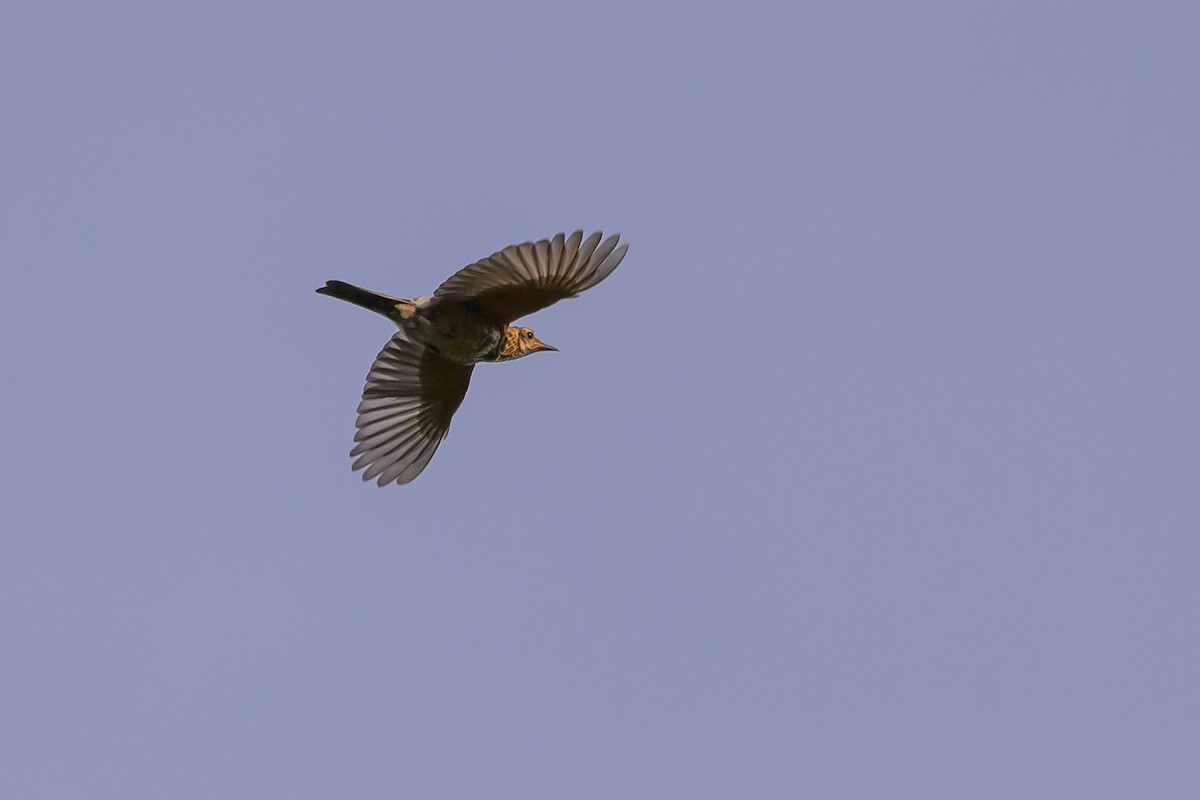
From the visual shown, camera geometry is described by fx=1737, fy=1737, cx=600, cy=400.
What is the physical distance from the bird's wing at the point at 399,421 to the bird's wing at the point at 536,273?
157 cm

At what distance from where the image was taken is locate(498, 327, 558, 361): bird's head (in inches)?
526

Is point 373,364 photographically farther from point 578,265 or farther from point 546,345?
point 578,265

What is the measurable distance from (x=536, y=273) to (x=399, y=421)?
2576 millimetres

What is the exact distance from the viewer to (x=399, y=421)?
1416cm

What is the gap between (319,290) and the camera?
12242mm

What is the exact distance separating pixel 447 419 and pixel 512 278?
2322 mm

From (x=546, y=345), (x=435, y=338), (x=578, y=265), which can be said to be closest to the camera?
(x=578, y=265)

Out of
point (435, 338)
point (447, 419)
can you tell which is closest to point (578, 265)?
point (435, 338)

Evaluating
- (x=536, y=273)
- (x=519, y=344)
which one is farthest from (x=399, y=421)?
(x=536, y=273)

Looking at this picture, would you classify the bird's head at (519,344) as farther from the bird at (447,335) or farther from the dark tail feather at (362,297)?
the dark tail feather at (362,297)

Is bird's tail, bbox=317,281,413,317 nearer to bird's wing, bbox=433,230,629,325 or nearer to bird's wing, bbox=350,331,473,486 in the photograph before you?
bird's wing, bbox=433,230,629,325

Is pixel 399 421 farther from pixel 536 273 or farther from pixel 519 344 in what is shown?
pixel 536 273

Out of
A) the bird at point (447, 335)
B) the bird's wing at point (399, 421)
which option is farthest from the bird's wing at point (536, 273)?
the bird's wing at point (399, 421)

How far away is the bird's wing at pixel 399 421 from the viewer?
46.1ft
